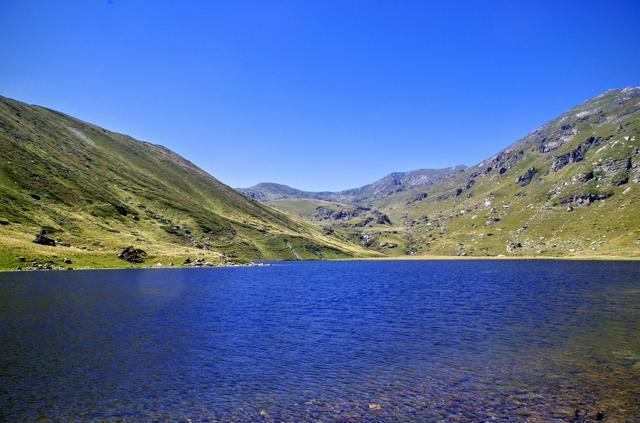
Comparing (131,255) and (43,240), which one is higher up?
(43,240)

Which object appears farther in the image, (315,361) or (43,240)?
(43,240)

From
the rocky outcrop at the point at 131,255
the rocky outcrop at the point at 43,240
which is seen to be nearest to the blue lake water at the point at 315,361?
the rocky outcrop at the point at 43,240

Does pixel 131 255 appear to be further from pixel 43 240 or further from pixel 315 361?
pixel 315 361

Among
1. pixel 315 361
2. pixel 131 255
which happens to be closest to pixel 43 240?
pixel 131 255

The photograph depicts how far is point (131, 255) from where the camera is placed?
18738cm

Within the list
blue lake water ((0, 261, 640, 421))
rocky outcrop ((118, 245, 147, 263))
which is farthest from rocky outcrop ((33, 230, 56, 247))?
blue lake water ((0, 261, 640, 421))

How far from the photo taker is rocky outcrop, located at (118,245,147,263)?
184475 mm

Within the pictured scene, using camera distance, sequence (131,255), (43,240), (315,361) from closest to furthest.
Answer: (315,361), (43,240), (131,255)

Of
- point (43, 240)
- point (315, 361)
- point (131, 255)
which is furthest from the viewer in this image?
point (131, 255)

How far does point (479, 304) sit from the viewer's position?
84.2 metres

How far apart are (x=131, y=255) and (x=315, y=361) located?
172 meters

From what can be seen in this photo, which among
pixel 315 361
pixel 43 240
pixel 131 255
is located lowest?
pixel 315 361

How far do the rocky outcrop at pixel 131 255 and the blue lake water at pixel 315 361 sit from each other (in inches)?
4309

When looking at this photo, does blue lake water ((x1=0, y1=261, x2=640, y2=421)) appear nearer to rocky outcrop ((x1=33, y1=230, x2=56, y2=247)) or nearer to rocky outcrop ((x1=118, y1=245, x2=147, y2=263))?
rocky outcrop ((x1=33, y1=230, x2=56, y2=247))
